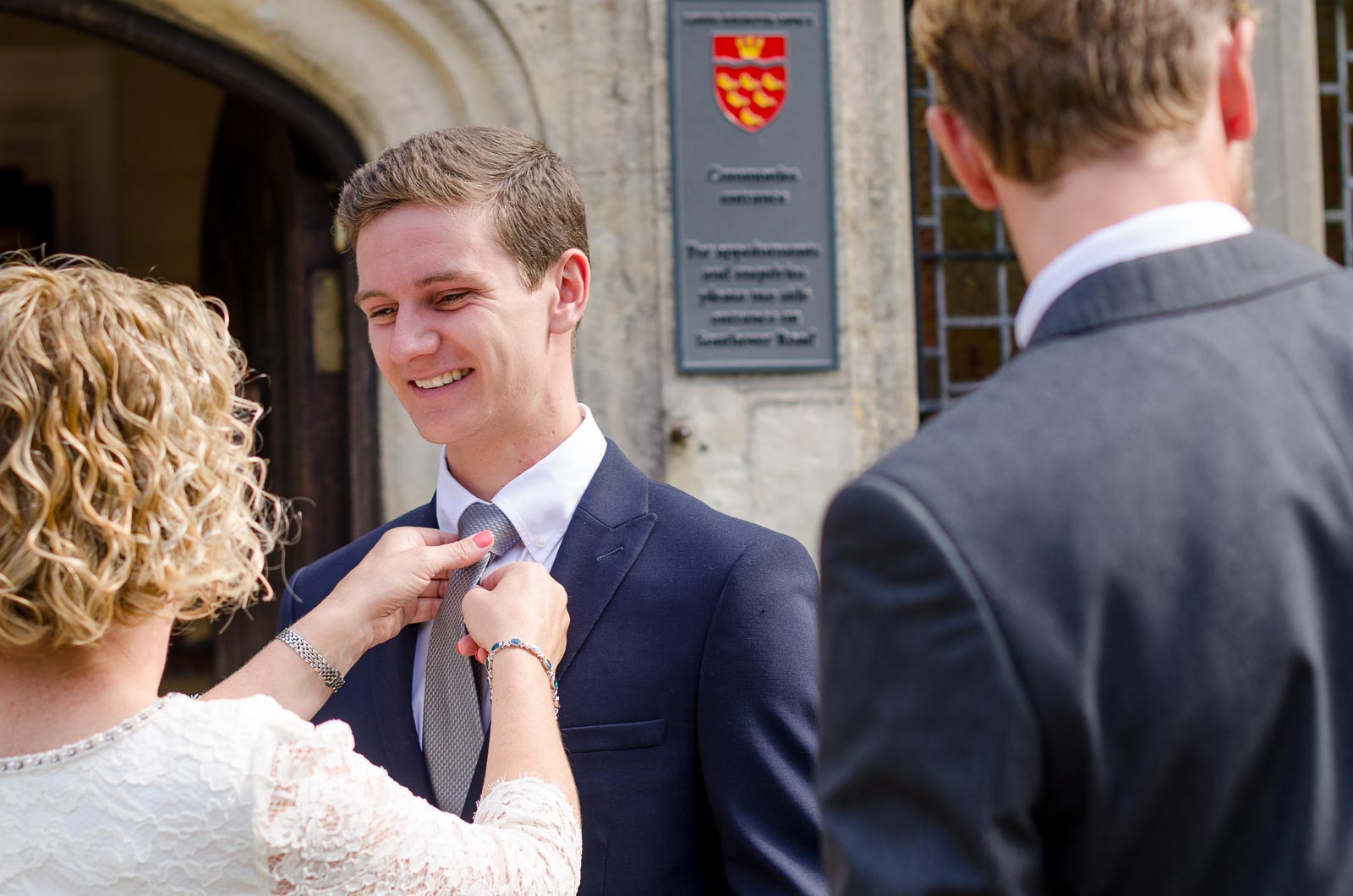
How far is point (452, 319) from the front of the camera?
5.94 ft

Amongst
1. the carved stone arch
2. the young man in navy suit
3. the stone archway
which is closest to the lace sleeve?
the young man in navy suit

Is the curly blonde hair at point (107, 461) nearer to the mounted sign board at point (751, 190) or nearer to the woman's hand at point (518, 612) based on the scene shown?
the woman's hand at point (518, 612)

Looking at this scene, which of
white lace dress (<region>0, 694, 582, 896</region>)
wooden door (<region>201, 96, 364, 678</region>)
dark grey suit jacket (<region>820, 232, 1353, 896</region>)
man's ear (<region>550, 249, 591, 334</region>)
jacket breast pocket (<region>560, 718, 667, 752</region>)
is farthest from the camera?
wooden door (<region>201, 96, 364, 678</region>)

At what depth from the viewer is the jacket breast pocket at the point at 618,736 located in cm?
169

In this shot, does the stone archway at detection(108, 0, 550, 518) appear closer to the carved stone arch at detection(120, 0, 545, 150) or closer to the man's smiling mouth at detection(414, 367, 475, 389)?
the carved stone arch at detection(120, 0, 545, 150)

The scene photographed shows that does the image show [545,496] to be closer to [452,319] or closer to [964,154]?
[452,319]

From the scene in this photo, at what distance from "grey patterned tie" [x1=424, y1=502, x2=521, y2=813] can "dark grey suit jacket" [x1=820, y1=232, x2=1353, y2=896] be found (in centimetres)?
87

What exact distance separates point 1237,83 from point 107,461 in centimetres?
104

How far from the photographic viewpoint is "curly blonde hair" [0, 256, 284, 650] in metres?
1.25

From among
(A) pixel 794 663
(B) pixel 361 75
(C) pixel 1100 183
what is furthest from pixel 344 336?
(C) pixel 1100 183

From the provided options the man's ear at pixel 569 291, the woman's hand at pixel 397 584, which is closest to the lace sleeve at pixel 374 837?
the woman's hand at pixel 397 584

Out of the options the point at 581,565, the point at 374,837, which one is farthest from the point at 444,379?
the point at 374,837

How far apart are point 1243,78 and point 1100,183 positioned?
150 mm

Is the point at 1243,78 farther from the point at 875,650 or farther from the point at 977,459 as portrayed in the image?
the point at 875,650
